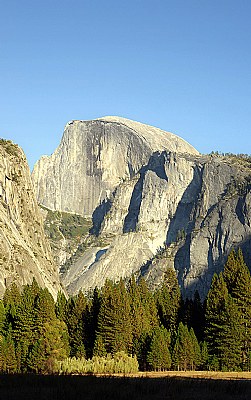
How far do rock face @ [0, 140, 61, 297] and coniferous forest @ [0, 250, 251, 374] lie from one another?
47828mm

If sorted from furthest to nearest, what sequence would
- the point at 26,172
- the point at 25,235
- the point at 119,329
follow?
the point at 26,172 < the point at 25,235 < the point at 119,329

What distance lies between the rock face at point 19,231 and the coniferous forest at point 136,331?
4783 cm

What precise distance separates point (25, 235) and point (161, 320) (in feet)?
266

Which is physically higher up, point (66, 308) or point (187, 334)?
point (66, 308)

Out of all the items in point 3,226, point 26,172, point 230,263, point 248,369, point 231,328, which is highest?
point 26,172

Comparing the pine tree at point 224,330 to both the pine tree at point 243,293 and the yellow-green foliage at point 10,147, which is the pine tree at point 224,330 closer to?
the pine tree at point 243,293

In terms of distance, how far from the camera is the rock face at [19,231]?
139m

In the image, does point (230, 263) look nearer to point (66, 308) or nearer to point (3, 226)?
point (66, 308)

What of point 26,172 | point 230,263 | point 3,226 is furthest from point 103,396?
point 26,172

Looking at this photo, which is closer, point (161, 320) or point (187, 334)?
point (187, 334)

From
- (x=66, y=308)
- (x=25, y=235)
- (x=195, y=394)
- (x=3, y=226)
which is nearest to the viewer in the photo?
(x=195, y=394)

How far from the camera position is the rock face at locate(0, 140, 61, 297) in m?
139

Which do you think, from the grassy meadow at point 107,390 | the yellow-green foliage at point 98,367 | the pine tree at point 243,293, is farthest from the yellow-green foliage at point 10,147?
the grassy meadow at point 107,390

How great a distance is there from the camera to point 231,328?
216ft
